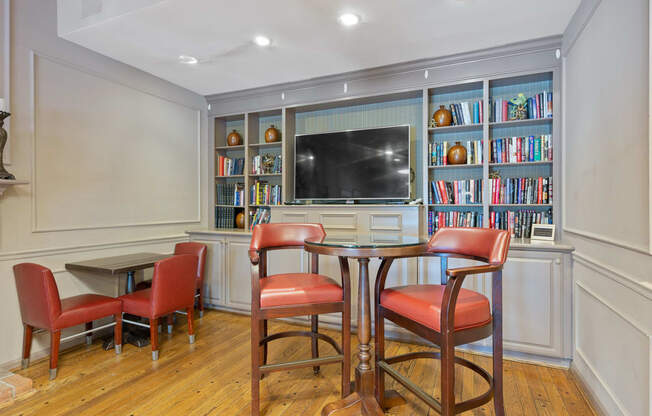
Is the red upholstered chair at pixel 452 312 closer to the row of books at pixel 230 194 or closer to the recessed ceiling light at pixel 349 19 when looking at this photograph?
the recessed ceiling light at pixel 349 19

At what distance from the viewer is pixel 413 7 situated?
7.82 ft

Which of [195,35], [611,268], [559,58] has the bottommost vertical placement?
[611,268]

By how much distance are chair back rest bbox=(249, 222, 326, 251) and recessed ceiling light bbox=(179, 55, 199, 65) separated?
1963mm

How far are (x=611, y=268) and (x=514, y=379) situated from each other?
1075 millimetres

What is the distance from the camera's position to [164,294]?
2727mm

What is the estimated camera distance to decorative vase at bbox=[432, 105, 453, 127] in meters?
3.26

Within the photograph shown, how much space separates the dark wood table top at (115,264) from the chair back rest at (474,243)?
7.53 ft

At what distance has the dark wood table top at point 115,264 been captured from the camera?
2701mm

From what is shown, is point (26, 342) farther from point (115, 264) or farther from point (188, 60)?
point (188, 60)

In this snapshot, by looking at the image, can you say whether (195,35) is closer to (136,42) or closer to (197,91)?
(136,42)

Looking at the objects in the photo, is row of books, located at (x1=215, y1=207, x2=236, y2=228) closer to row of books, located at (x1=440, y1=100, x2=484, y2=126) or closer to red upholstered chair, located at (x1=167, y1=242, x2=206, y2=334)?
red upholstered chair, located at (x1=167, y1=242, x2=206, y2=334)

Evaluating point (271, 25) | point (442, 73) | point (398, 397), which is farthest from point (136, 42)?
point (398, 397)

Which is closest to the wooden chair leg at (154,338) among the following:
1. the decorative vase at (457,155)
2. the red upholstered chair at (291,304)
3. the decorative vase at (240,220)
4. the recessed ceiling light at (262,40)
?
the red upholstered chair at (291,304)

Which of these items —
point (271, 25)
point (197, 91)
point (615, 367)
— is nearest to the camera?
point (615, 367)
